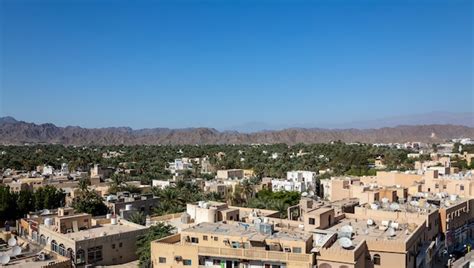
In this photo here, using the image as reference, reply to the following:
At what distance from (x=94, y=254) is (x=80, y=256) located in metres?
1.03

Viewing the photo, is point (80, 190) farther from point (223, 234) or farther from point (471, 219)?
point (471, 219)

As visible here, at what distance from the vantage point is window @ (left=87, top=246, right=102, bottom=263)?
2873 centimetres

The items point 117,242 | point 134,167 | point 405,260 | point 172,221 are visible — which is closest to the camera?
point 405,260

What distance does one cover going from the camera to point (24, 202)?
4250cm

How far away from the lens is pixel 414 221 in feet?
93.2

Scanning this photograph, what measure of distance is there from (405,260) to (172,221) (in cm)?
1926

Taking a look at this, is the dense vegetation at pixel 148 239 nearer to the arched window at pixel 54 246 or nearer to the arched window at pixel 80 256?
the arched window at pixel 80 256

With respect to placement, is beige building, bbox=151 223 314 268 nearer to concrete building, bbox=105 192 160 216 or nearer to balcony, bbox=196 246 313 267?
balcony, bbox=196 246 313 267

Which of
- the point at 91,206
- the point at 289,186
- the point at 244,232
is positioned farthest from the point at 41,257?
the point at 289,186

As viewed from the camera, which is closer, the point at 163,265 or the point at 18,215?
the point at 163,265

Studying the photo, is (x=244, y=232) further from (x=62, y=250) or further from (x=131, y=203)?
(x=131, y=203)

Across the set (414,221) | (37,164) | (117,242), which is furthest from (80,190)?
(37,164)

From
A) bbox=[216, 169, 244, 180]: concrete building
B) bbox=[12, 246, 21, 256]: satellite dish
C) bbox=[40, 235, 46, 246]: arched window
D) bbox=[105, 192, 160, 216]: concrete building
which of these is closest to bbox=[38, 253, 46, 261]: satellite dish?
bbox=[12, 246, 21, 256]: satellite dish

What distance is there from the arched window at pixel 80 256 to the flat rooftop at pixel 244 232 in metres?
7.24
